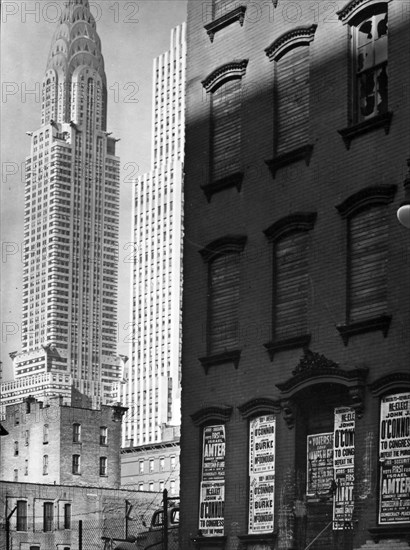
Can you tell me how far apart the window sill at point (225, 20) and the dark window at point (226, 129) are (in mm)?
1219

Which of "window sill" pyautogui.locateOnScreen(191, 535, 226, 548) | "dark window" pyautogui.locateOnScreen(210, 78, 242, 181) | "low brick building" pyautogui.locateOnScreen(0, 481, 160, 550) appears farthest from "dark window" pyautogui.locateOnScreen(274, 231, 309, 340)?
"low brick building" pyautogui.locateOnScreen(0, 481, 160, 550)

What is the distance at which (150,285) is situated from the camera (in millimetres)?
122938

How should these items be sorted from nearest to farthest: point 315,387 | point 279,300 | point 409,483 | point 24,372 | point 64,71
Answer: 1. point 409,483
2. point 315,387
3. point 279,300
4. point 64,71
5. point 24,372

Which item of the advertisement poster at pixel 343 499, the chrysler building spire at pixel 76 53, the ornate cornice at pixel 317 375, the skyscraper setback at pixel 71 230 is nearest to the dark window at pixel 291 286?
the ornate cornice at pixel 317 375

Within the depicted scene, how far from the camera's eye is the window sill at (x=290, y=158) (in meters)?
21.8

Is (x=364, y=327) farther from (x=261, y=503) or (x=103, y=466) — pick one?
(x=103, y=466)

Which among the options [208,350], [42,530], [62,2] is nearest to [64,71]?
[62,2]

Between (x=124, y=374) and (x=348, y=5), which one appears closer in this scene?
(x=348, y=5)

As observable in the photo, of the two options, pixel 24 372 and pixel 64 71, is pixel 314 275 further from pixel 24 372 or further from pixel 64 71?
pixel 24 372

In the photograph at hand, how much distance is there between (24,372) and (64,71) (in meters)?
76.6

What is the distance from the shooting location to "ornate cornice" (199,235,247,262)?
23.3 meters

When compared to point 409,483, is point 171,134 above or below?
above

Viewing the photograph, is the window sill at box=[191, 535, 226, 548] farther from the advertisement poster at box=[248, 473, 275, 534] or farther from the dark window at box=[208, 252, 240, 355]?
the dark window at box=[208, 252, 240, 355]

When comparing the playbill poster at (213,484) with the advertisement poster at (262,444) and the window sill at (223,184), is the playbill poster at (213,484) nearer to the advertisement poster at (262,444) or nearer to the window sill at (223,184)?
the advertisement poster at (262,444)
